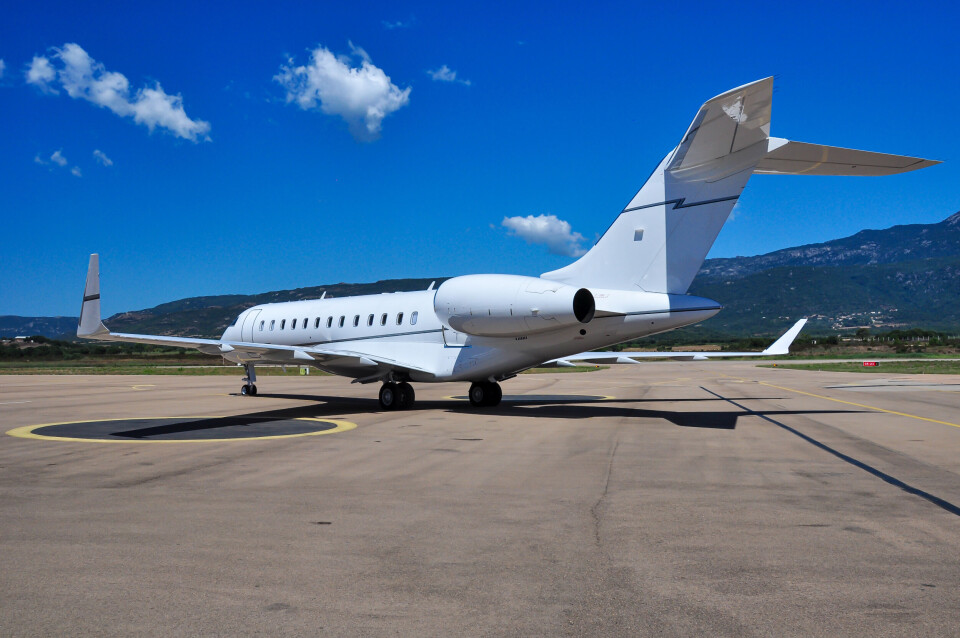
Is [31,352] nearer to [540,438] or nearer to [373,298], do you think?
[373,298]

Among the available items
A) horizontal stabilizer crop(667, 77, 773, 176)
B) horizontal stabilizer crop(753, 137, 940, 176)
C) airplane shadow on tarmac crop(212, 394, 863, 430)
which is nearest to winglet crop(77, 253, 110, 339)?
airplane shadow on tarmac crop(212, 394, 863, 430)

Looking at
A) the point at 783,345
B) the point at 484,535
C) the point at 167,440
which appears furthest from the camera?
the point at 783,345

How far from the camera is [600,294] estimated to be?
15625 mm

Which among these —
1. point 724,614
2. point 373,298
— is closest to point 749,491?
point 724,614

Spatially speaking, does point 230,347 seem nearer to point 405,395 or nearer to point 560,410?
point 405,395

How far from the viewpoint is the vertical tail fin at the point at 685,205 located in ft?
42.9

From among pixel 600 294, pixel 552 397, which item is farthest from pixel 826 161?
pixel 552 397

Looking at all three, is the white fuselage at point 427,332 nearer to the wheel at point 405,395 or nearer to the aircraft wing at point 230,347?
the aircraft wing at point 230,347

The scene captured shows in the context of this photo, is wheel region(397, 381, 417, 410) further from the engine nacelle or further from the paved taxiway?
the paved taxiway

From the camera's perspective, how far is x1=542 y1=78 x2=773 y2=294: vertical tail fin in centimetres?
1308

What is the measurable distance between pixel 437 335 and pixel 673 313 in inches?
259

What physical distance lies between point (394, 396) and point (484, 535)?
13685mm

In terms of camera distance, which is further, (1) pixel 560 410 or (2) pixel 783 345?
(2) pixel 783 345

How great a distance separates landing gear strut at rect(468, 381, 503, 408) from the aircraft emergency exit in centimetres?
3
